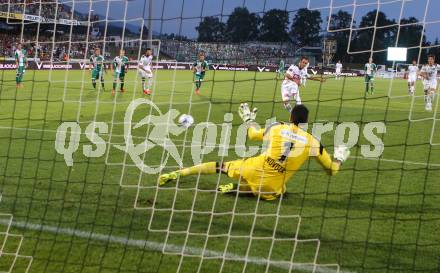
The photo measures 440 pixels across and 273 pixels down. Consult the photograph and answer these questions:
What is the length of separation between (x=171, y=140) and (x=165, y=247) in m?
5.98

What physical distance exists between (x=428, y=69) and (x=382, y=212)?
41.2 feet

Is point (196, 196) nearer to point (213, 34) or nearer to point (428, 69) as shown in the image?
point (213, 34)

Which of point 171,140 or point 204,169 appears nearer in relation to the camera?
point 204,169

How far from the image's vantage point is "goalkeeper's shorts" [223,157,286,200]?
6172mm

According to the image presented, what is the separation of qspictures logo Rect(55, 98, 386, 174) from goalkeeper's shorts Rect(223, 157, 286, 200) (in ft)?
3.12

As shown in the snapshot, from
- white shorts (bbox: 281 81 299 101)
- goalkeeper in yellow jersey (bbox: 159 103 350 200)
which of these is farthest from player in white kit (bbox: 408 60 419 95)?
goalkeeper in yellow jersey (bbox: 159 103 350 200)

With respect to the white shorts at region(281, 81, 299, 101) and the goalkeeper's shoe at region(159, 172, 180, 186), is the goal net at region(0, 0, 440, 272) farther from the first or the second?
the white shorts at region(281, 81, 299, 101)

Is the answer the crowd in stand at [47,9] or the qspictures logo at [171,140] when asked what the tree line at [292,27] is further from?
the qspictures logo at [171,140]

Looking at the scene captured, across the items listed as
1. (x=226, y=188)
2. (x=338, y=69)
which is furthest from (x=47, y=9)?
(x=338, y=69)

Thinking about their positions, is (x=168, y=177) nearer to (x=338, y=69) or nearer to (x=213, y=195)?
(x=213, y=195)

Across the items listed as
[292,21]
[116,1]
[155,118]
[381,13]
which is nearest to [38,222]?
[116,1]

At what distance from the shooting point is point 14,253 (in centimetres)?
447

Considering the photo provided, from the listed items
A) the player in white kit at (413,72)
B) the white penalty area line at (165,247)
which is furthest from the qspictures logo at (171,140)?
the white penalty area line at (165,247)

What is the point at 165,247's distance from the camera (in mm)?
4688
